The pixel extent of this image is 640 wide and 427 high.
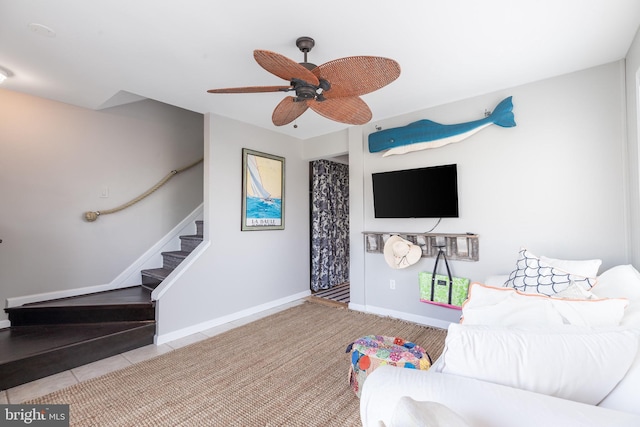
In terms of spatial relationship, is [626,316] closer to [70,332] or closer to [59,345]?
[59,345]

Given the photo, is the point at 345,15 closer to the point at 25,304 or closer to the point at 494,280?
the point at 494,280

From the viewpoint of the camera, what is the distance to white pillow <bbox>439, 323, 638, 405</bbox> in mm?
811

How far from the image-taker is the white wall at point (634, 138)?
1.90 m

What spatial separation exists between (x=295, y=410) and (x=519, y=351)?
1403mm

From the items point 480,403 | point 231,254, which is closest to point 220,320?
point 231,254

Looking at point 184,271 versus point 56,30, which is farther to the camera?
point 184,271

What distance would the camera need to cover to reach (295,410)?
5.72ft

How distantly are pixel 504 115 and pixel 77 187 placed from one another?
4.31m

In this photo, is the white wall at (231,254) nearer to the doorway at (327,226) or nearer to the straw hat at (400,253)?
the doorway at (327,226)

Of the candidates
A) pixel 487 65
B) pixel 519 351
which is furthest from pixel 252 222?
pixel 519 351

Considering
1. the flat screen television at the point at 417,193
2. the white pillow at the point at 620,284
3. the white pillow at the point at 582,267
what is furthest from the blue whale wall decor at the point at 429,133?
the white pillow at the point at 620,284

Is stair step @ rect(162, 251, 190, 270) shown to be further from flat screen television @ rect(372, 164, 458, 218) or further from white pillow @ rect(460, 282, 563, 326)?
white pillow @ rect(460, 282, 563, 326)

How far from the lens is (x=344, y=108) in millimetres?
2014

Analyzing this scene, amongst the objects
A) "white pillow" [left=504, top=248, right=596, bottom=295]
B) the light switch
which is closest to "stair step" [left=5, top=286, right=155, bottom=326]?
the light switch
